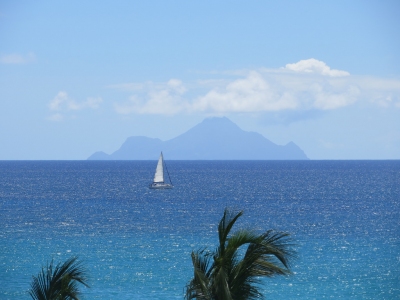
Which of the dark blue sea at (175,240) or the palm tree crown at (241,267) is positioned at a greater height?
the palm tree crown at (241,267)

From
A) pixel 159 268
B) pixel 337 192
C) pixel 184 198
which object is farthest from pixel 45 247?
pixel 337 192

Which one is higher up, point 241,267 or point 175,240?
point 241,267

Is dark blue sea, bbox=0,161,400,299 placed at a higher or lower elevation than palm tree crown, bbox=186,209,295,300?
lower

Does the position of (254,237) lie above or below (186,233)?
above

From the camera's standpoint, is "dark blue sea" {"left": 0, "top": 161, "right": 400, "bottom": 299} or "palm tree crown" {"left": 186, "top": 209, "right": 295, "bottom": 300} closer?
"palm tree crown" {"left": 186, "top": 209, "right": 295, "bottom": 300}

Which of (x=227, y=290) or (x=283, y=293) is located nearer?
(x=227, y=290)

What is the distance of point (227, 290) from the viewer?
30.2 feet

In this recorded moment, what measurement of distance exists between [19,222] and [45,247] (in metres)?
17.9

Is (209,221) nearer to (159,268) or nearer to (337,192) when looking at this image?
(159,268)

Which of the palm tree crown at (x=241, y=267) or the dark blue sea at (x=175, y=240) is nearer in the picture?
the palm tree crown at (x=241, y=267)

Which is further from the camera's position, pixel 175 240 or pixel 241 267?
pixel 175 240

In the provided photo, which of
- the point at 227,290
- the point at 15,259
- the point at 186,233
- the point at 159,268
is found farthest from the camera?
the point at 186,233

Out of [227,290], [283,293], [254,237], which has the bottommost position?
[283,293]

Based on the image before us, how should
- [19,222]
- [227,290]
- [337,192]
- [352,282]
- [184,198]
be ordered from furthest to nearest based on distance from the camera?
[337,192] < [184,198] < [19,222] < [352,282] < [227,290]
